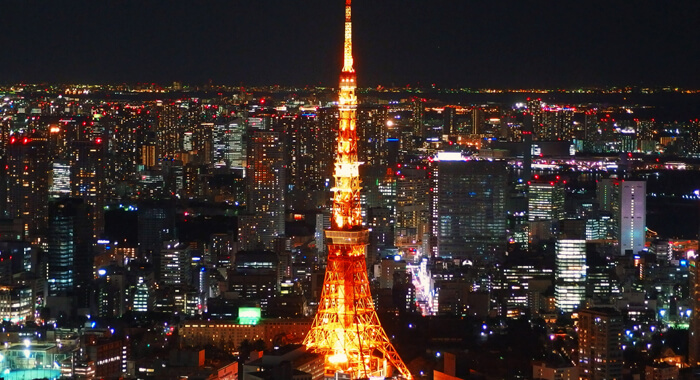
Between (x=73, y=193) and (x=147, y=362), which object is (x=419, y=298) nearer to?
(x=147, y=362)

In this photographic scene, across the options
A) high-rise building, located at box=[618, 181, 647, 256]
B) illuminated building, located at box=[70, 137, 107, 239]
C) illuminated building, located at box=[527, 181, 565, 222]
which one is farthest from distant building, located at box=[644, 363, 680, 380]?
illuminated building, located at box=[527, 181, 565, 222]

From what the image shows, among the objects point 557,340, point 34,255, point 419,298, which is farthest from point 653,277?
point 34,255

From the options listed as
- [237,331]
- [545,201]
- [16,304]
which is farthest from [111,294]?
[545,201]

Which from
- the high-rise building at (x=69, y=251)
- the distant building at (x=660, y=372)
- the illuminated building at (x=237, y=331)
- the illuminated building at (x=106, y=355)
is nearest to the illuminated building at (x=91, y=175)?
the high-rise building at (x=69, y=251)

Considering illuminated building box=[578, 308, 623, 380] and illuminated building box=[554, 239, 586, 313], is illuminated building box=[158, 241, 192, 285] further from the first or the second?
illuminated building box=[578, 308, 623, 380]

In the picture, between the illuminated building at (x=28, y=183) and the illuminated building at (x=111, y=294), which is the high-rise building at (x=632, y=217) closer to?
the illuminated building at (x=111, y=294)

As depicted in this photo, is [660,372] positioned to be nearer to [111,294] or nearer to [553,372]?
[553,372]
